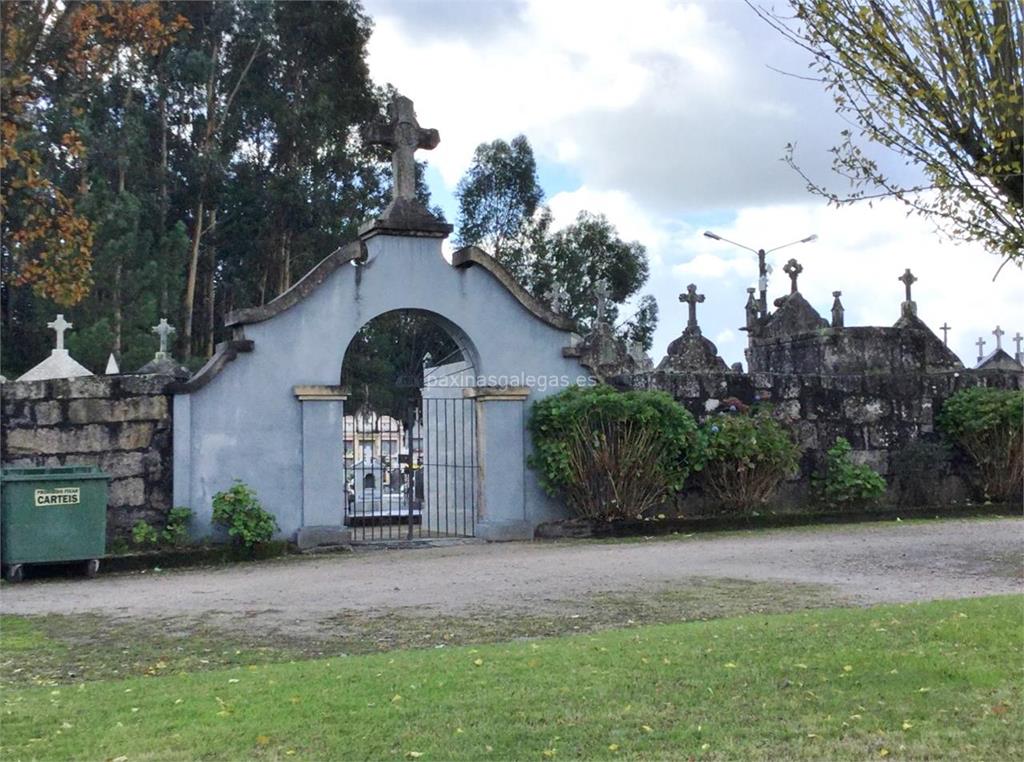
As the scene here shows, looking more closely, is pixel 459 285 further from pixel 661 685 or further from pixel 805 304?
pixel 805 304

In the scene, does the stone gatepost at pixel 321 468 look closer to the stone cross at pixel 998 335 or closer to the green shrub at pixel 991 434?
the green shrub at pixel 991 434

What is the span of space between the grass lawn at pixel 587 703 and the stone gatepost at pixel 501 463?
7214mm

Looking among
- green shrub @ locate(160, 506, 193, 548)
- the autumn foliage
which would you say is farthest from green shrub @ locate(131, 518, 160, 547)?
the autumn foliage

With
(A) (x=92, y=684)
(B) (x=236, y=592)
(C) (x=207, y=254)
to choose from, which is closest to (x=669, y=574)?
(B) (x=236, y=592)

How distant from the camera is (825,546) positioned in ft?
41.7

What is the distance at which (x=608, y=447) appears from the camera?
14109mm

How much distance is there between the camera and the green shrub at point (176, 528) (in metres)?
12.5

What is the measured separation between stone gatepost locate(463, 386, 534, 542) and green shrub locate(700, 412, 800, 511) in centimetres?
229

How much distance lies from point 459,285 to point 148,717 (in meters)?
9.35

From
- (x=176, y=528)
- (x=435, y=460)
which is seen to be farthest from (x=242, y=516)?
(x=435, y=460)

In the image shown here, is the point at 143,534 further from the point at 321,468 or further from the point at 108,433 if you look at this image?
the point at 321,468

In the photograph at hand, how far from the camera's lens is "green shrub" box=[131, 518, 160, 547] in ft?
40.4

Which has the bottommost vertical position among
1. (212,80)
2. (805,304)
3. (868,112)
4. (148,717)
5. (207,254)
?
(148,717)

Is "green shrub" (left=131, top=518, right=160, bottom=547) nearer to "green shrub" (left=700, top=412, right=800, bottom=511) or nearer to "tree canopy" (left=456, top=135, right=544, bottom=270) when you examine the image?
"green shrub" (left=700, top=412, right=800, bottom=511)
